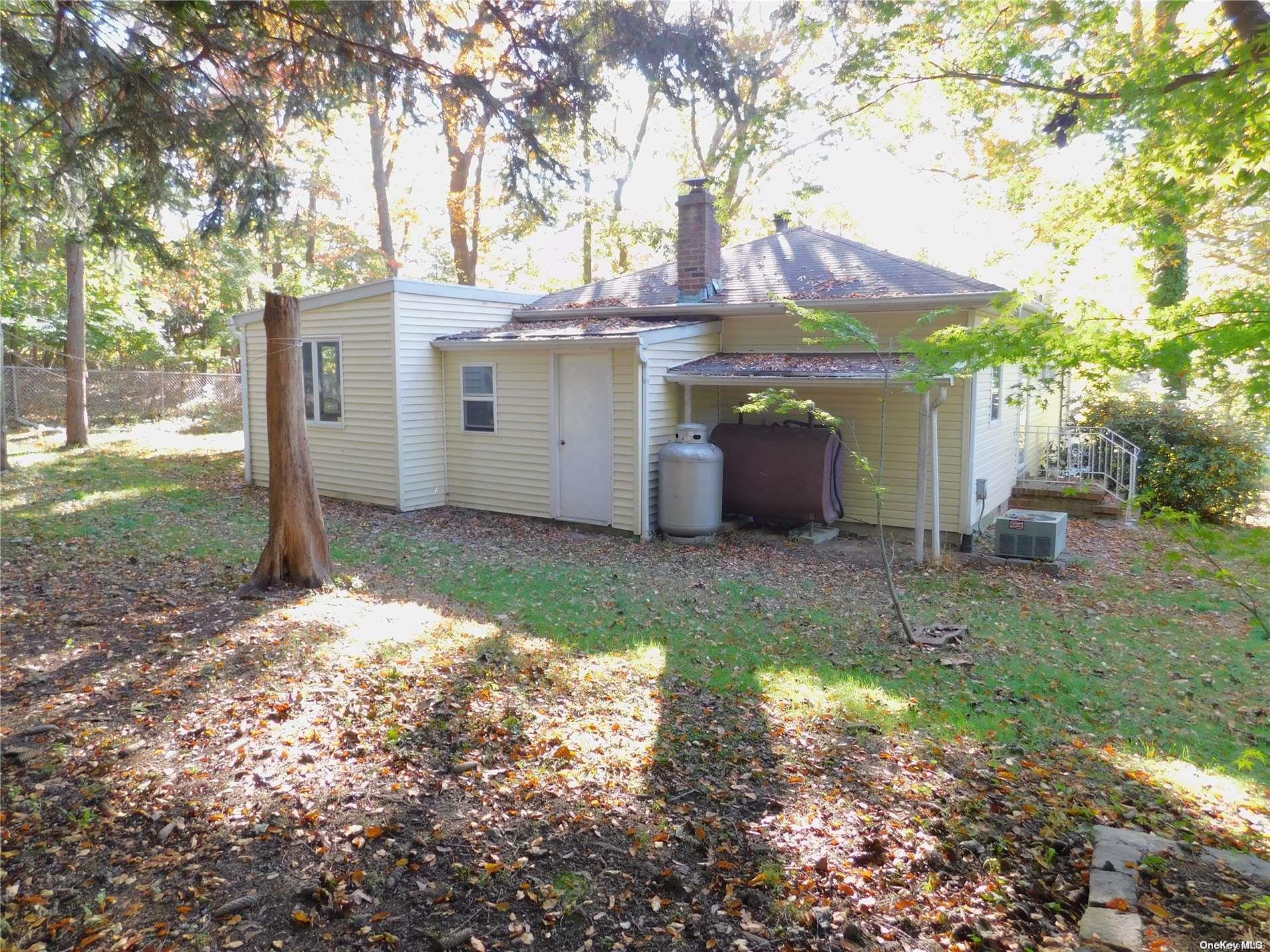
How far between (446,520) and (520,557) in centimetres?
260

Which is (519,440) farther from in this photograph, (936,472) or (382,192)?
(382,192)

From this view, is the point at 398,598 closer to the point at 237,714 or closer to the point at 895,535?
the point at 237,714

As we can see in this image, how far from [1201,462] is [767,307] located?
817cm

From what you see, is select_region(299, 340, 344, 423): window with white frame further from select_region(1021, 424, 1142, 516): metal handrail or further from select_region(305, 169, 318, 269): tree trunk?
select_region(305, 169, 318, 269): tree trunk

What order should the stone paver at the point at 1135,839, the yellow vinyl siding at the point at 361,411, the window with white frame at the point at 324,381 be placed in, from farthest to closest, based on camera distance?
the window with white frame at the point at 324,381
the yellow vinyl siding at the point at 361,411
the stone paver at the point at 1135,839

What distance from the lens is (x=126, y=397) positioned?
73.8 ft

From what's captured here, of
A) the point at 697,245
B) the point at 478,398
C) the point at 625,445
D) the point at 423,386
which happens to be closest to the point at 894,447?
the point at 625,445

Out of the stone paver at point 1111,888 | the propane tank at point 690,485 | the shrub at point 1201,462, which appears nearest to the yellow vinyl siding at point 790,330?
the propane tank at point 690,485

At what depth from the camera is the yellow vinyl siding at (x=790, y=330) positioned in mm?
10742

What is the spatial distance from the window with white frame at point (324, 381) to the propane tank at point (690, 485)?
5634 millimetres

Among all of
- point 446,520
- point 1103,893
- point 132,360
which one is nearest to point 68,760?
point 1103,893

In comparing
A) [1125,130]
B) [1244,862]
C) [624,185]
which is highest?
[624,185]

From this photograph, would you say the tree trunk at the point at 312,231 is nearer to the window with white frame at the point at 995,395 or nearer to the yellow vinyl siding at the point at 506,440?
the yellow vinyl siding at the point at 506,440

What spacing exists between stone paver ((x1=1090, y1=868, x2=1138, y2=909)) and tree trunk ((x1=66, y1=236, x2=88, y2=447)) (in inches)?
757
